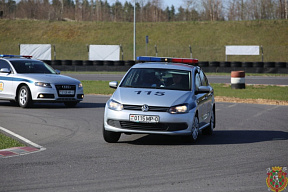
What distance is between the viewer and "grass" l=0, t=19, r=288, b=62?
71375 millimetres

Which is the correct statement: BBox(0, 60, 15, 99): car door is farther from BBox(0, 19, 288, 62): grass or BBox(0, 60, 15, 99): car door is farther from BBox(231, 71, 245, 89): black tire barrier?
BBox(0, 19, 288, 62): grass

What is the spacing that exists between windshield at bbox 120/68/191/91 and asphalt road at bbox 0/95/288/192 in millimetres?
1034

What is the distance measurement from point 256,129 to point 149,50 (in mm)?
54728

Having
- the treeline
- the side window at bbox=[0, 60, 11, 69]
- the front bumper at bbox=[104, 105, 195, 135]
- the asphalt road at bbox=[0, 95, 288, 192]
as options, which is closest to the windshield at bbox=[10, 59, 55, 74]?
the side window at bbox=[0, 60, 11, 69]

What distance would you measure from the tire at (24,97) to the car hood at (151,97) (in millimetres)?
7133

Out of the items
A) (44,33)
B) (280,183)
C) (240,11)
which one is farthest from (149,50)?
(280,183)

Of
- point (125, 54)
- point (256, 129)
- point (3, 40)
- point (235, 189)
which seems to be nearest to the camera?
point (235, 189)

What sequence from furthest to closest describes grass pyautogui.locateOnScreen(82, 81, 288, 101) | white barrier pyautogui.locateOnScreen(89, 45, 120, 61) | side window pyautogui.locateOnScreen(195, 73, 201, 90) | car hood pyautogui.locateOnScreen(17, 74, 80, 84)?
white barrier pyautogui.locateOnScreen(89, 45, 120, 61)
grass pyautogui.locateOnScreen(82, 81, 288, 101)
car hood pyautogui.locateOnScreen(17, 74, 80, 84)
side window pyautogui.locateOnScreen(195, 73, 201, 90)

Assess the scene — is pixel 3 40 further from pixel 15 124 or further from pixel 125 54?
pixel 15 124

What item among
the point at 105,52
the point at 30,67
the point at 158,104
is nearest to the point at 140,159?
the point at 158,104

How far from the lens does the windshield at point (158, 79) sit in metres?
11.5

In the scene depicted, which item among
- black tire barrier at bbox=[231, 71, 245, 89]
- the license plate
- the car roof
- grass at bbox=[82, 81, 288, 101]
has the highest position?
the car roof

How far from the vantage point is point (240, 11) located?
4552 inches

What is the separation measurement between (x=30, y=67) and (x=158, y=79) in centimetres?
820
